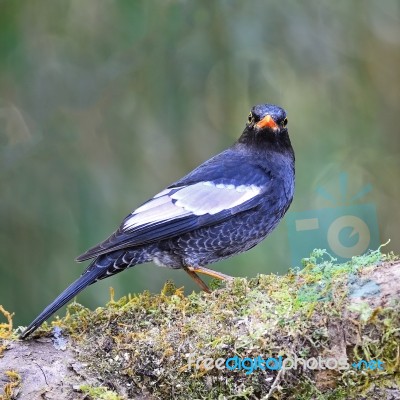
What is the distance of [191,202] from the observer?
386 cm

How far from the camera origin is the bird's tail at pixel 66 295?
3.09 metres

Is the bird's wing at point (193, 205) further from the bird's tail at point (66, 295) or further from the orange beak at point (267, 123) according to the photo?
the orange beak at point (267, 123)

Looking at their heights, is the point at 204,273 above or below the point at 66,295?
below

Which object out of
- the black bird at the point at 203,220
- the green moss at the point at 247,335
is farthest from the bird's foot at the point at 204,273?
the green moss at the point at 247,335

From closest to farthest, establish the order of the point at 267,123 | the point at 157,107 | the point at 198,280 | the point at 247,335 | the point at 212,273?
1. the point at 247,335
2. the point at 212,273
3. the point at 198,280
4. the point at 267,123
5. the point at 157,107

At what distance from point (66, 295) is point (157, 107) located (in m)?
2.72

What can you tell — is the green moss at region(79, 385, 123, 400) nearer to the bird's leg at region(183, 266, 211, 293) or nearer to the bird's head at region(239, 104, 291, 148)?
the bird's leg at region(183, 266, 211, 293)

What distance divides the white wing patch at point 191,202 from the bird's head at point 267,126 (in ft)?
1.65

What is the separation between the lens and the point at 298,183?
564 cm

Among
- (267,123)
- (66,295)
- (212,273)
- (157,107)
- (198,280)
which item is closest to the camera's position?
(66,295)

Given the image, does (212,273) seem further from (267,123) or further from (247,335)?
(267,123)

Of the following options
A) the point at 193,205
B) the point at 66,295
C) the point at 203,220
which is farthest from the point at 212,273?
the point at 66,295

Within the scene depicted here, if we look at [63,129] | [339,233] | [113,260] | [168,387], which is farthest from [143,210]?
[63,129]

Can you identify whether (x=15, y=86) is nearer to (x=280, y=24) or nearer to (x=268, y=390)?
(x=280, y=24)
